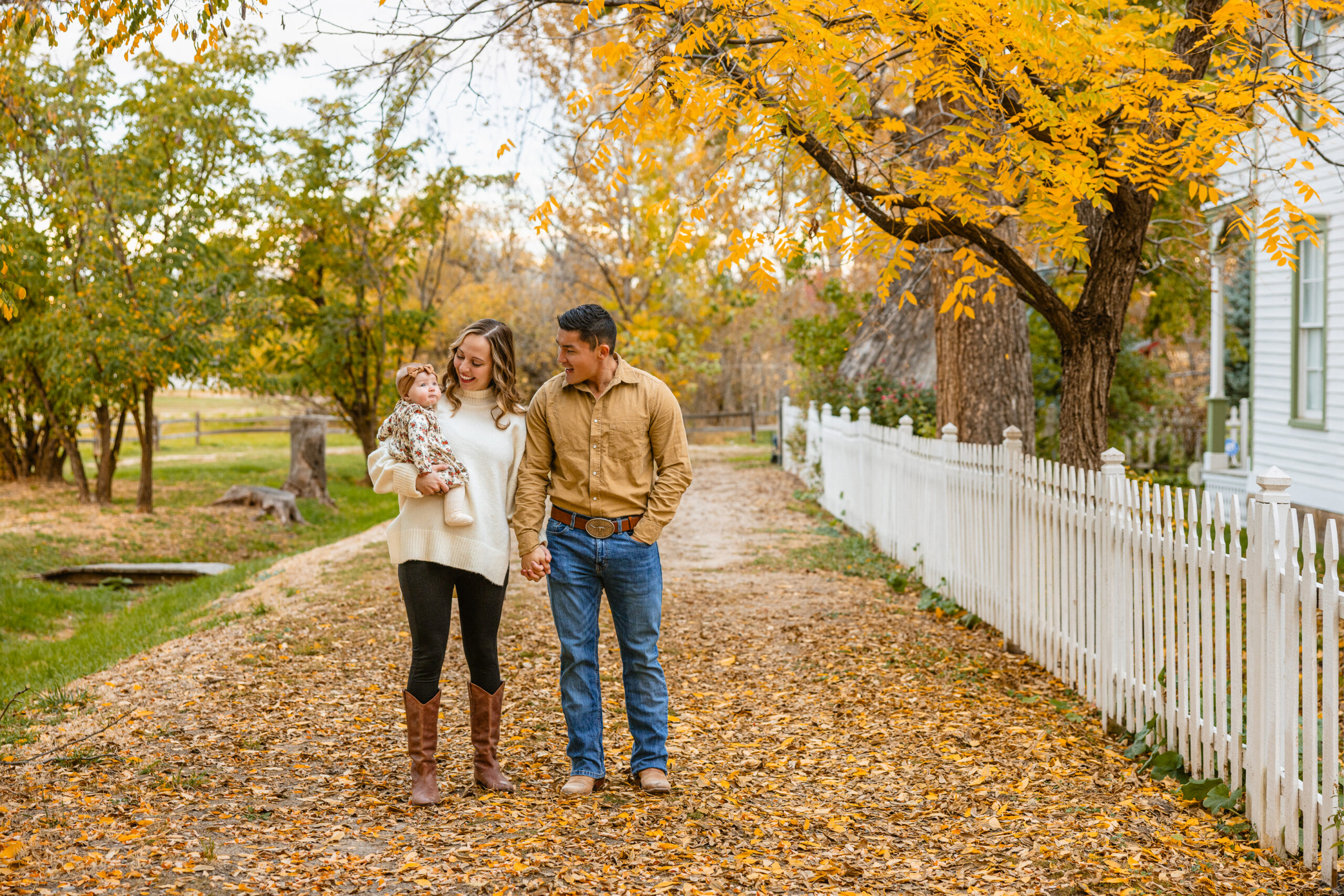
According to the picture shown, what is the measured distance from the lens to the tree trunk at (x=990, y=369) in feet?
31.1

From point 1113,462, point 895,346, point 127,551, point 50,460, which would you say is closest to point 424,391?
point 1113,462

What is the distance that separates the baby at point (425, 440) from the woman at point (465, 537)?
0.11ft

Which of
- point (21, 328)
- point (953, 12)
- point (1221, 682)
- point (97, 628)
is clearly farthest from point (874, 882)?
point (21, 328)

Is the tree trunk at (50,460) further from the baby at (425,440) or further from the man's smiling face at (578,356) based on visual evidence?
the man's smiling face at (578,356)

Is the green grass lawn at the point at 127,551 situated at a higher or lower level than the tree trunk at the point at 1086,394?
lower

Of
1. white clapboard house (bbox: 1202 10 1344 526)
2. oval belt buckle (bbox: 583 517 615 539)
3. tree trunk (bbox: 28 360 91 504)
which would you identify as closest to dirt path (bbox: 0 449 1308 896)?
oval belt buckle (bbox: 583 517 615 539)

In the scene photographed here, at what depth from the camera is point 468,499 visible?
4.23 m

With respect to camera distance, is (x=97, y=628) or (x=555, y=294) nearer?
(x=97, y=628)

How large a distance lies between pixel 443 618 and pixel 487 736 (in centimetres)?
56

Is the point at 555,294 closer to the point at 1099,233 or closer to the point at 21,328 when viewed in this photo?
the point at 21,328

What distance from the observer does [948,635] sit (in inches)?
297

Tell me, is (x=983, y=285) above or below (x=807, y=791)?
above

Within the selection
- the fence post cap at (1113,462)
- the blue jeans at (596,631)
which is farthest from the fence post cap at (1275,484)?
the blue jeans at (596,631)

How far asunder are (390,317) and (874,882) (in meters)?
17.2
